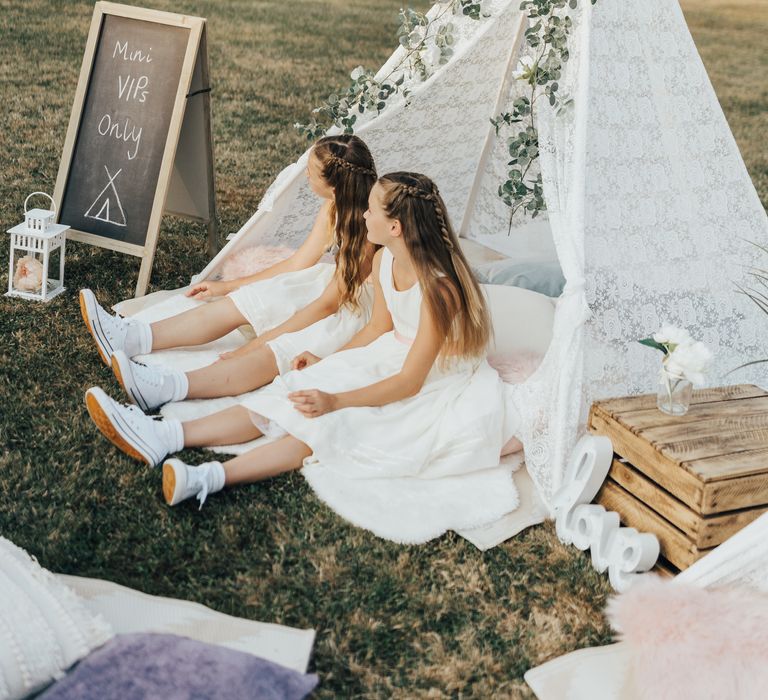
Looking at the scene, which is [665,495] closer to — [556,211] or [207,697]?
[556,211]

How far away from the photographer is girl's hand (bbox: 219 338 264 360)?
154 inches

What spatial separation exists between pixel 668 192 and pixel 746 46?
1127cm

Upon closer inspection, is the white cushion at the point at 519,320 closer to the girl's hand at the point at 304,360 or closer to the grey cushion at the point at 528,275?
the grey cushion at the point at 528,275

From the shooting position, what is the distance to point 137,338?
4.05 m

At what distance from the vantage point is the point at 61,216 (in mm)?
4812

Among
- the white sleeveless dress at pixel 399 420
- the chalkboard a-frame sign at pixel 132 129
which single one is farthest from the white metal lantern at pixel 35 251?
the white sleeveless dress at pixel 399 420

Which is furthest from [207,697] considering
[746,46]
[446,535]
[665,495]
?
[746,46]

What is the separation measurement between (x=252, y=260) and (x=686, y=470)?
241 centimetres

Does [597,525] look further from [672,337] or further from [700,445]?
[672,337]

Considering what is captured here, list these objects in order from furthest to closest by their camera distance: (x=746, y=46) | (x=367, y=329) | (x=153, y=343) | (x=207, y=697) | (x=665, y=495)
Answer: (x=746, y=46), (x=153, y=343), (x=367, y=329), (x=665, y=495), (x=207, y=697)

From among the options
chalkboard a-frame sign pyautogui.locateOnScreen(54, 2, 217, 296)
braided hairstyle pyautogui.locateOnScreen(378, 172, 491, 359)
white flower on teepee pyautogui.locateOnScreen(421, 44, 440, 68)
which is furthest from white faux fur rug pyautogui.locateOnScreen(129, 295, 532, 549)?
white flower on teepee pyautogui.locateOnScreen(421, 44, 440, 68)

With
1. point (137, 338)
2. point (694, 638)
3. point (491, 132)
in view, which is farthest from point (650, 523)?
point (491, 132)

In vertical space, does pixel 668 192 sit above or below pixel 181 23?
below

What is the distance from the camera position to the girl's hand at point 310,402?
330 cm
